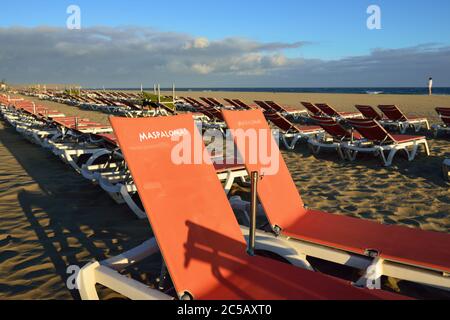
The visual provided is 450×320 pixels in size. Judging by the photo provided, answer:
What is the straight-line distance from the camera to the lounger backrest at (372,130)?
602cm

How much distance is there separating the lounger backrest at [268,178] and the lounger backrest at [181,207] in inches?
19.8

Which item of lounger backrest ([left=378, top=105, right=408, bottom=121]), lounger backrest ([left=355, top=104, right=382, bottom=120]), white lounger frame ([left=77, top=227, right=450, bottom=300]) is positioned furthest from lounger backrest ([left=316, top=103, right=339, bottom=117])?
white lounger frame ([left=77, top=227, right=450, bottom=300])

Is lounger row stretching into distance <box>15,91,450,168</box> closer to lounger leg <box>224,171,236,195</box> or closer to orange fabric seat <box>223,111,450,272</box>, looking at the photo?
lounger leg <box>224,171,236,195</box>

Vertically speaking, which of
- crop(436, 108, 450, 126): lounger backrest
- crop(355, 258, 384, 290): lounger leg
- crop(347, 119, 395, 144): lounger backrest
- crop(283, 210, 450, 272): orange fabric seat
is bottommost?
crop(355, 258, 384, 290): lounger leg

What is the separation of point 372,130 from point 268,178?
382 centimetres

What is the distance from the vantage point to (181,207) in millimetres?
2145

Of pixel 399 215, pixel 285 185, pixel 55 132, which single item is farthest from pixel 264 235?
pixel 55 132

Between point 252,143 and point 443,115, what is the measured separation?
7.20 metres

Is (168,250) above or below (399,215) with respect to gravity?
above

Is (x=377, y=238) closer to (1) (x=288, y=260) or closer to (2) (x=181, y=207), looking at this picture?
(1) (x=288, y=260)

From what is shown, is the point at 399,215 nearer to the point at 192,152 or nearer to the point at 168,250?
the point at 192,152

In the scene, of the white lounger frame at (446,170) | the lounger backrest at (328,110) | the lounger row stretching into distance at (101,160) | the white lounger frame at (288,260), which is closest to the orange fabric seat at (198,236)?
the white lounger frame at (288,260)

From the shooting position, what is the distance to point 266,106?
12.3m

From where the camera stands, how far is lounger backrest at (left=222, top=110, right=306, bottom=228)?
2.83 m
